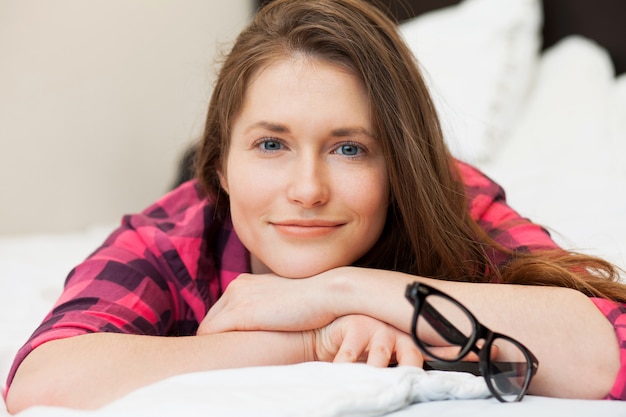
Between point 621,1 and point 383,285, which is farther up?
point 621,1

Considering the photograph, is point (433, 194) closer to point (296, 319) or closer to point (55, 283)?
point (296, 319)

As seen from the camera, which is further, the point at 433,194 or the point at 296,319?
the point at 433,194

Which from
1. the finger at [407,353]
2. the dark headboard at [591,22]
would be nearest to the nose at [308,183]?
the finger at [407,353]

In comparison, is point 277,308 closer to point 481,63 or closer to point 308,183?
point 308,183

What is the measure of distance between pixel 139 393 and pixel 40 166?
160 cm

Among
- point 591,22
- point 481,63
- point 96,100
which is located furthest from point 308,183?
point 591,22

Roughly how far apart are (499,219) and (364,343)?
48 centimetres

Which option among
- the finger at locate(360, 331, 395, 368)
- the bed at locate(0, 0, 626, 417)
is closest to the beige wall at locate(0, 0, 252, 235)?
the bed at locate(0, 0, 626, 417)

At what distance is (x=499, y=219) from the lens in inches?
53.0

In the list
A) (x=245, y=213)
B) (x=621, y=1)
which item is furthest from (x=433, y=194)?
(x=621, y=1)

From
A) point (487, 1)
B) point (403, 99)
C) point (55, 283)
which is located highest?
point (487, 1)

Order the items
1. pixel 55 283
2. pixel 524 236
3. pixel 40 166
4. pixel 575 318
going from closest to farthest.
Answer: pixel 575 318 < pixel 524 236 < pixel 55 283 < pixel 40 166

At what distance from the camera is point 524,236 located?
4.08ft

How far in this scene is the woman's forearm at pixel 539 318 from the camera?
915 mm
